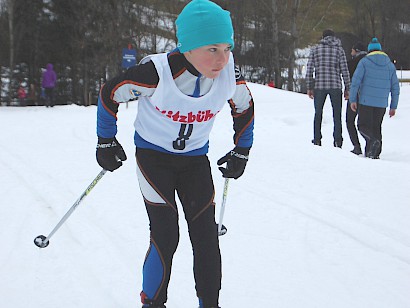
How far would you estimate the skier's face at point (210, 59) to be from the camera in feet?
7.77

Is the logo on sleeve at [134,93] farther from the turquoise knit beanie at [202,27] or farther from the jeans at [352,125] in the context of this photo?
the jeans at [352,125]

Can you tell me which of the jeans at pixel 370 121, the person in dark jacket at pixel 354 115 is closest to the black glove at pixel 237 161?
the jeans at pixel 370 121

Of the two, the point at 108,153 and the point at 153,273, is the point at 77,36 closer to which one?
the point at 108,153

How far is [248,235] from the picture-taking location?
4258 mm

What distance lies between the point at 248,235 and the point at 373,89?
14.5 ft

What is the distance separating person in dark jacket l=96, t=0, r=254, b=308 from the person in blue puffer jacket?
216 inches

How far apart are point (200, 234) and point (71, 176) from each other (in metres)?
4.06

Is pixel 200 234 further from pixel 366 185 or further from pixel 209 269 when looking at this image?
pixel 366 185

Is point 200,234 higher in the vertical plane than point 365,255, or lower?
higher

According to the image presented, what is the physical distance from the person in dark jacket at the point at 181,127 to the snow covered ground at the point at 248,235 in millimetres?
578

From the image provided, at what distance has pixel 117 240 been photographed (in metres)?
4.11

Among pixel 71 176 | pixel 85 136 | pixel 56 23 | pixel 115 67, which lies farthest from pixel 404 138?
pixel 56 23

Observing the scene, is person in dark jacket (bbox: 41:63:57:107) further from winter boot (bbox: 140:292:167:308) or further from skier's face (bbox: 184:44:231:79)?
skier's face (bbox: 184:44:231:79)

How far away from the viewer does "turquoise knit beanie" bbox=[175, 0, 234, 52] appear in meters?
2.39
